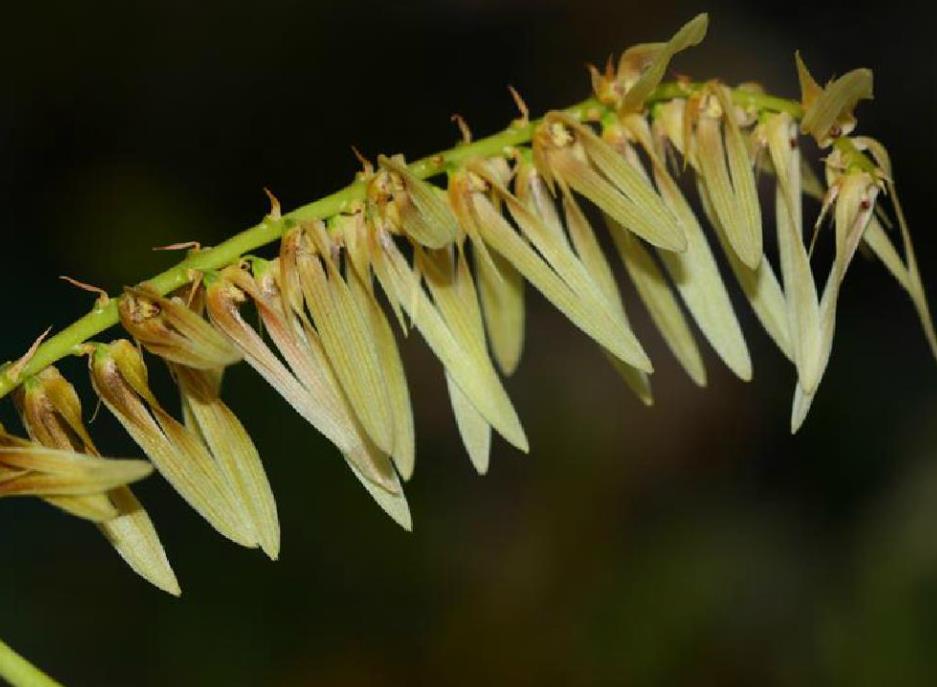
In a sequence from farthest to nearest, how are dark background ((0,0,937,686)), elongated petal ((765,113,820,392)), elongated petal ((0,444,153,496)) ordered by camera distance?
dark background ((0,0,937,686)), elongated petal ((765,113,820,392)), elongated petal ((0,444,153,496))

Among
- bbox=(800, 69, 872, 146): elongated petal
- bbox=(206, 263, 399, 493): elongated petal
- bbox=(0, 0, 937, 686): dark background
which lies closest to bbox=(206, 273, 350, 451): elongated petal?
bbox=(206, 263, 399, 493): elongated petal

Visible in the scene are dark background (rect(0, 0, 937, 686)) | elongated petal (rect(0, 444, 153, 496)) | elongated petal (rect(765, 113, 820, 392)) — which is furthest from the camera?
dark background (rect(0, 0, 937, 686))

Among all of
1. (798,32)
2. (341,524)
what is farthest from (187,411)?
(798,32)

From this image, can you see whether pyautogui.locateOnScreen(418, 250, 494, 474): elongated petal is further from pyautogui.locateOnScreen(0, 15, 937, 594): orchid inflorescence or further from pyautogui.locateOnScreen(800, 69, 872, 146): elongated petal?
pyautogui.locateOnScreen(800, 69, 872, 146): elongated petal

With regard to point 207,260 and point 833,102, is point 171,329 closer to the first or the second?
point 207,260

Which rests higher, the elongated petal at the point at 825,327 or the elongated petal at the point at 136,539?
the elongated petal at the point at 136,539

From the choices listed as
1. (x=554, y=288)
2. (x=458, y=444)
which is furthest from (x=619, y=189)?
(x=458, y=444)

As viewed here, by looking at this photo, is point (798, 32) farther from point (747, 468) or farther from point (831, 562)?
point (831, 562)

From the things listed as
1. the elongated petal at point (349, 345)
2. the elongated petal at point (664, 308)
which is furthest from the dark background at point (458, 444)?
the elongated petal at point (349, 345)

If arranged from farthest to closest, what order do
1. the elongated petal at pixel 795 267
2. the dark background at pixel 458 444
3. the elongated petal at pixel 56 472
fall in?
the dark background at pixel 458 444 → the elongated petal at pixel 795 267 → the elongated petal at pixel 56 472

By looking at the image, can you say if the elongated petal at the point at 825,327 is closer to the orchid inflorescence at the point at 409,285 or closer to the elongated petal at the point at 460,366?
the orchid inflorescence at the point at 409,285
